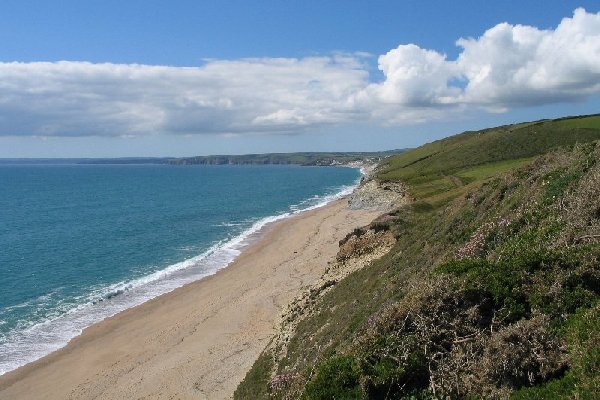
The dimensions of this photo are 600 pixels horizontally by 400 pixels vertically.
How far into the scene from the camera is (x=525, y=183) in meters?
20.4

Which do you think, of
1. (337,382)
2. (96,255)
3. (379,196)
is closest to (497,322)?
(337,382)

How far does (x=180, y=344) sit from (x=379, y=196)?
57184 millimetres

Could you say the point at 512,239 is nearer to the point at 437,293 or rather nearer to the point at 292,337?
the point at 437,293

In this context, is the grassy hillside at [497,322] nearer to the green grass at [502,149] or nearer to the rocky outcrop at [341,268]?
the rocky outcrop at [341,268]

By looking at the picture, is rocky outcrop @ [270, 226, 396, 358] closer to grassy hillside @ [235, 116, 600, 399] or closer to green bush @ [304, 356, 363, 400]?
grassy hillside @ [235, 116, 600, 399]

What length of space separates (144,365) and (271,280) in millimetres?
16212

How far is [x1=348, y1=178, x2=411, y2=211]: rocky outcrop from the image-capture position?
76.2 meters

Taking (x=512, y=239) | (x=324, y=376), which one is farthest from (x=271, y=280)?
(x=324, y=376)

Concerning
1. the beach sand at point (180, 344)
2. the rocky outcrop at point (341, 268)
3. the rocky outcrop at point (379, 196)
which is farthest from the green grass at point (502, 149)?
the rocky outcrop at point (341, 268)

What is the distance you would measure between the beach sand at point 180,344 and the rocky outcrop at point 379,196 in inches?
1148

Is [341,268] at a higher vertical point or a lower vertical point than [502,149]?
lower

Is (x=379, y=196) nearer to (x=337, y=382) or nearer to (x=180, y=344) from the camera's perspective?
(x=180, y=344)

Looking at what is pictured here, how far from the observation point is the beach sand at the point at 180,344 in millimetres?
25891

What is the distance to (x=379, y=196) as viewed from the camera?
8375 cm
